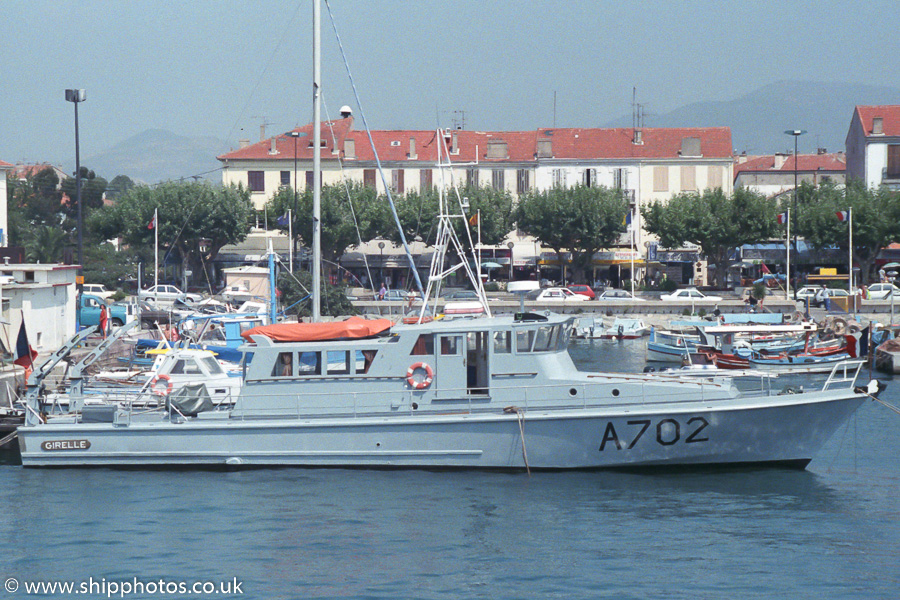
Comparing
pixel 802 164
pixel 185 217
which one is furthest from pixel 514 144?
pixel 802 164

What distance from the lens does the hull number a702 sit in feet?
59.1

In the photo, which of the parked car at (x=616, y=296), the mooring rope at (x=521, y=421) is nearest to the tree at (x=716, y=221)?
the parked car at (x=616, y=296)

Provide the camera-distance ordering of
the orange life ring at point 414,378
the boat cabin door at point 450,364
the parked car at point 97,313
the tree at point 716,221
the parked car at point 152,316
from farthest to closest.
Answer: the tree at point 716,221, the parked car at point 152,316, the parked car at point 97,313, the boat cabin door at point 450,364, the orange life ring at point 414,378

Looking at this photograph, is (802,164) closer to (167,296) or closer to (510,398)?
(167,296)

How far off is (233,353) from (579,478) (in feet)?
62.6

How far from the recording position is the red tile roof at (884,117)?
65.1m

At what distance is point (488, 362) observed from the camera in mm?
18547

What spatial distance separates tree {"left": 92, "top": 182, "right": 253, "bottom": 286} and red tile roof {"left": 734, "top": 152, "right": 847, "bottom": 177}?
47835 millimetres

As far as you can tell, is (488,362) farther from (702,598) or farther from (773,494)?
(702,598)

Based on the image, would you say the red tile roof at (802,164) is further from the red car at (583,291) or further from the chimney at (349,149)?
the red car at (583,291)

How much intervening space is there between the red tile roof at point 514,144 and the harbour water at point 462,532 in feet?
164

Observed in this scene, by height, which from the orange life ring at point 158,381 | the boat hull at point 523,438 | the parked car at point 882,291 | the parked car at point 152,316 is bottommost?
the boat hull at point 523,438

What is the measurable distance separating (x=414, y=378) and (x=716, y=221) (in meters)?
43.8

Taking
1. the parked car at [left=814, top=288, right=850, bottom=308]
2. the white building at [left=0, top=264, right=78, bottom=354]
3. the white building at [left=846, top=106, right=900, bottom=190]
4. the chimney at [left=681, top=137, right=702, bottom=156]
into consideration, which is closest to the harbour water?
the white building at [left=0, top=264, right=78, bottom=354]
